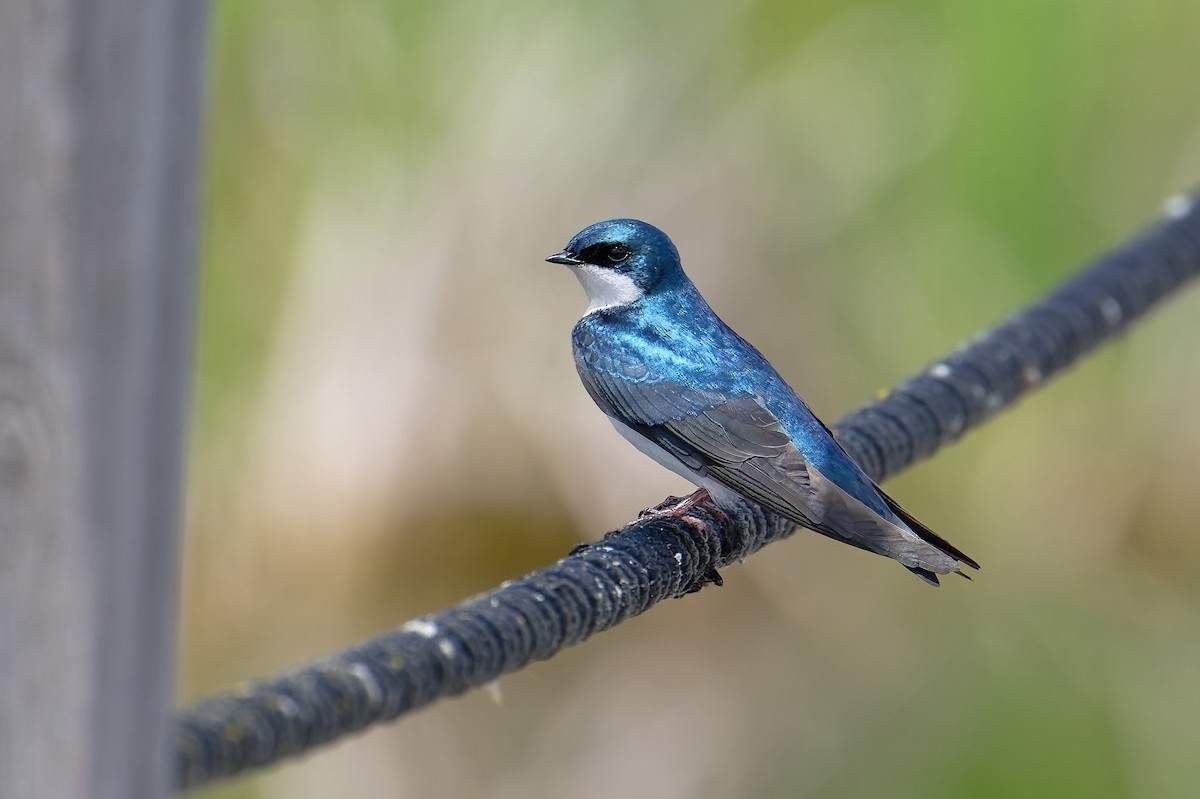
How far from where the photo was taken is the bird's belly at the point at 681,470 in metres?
2.42

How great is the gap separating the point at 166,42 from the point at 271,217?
3.05 metres

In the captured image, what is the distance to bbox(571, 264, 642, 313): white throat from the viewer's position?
9.05ft

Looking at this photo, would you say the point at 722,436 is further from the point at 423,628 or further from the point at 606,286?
the point at 423,628

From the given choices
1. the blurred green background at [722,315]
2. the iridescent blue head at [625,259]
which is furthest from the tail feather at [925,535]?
the blurred green background at [722,315]

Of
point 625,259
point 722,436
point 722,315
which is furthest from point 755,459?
point 722,315

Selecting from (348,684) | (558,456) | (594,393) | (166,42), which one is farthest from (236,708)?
(558,456)

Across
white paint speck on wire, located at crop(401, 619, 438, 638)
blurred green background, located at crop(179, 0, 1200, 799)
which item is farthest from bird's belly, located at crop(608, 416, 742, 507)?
blurred green background, located at crop(179, 0, 1200, 799)

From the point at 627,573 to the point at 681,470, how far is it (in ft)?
2.26

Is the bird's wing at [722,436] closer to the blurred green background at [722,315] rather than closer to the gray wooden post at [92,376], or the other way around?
the gray wooden post at [92,376]

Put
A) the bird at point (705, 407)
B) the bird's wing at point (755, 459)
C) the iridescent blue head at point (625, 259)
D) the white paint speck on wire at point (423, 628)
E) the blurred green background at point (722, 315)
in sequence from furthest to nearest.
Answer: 1. the blurred green background at point (722, 315)
2. the iridescent blue head at point (625, 259)
3. the bird at point (705, 407)
4. the bird's wing at point (755, 459)
5. the white paint speck on wire at point (423, 628)

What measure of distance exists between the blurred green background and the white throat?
121cm

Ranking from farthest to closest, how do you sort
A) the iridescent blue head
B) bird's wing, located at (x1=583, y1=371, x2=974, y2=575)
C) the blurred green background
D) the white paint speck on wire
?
1. the blurred green background
2. the iridescent blue head
3. bird's wing, located at (x1=583, y1=371, x2=974, y2=575)
4. the white paint speck on wire

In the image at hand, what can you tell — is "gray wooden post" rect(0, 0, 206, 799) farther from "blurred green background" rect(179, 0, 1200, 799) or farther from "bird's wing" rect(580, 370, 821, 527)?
"blurred green background" rect(179, 0, 1200, 799)

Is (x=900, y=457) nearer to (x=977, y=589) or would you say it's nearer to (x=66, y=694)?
(x=66, y=694)
